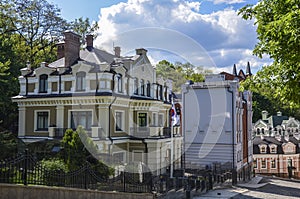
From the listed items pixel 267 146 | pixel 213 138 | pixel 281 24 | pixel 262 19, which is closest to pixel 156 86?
pixel 213 138

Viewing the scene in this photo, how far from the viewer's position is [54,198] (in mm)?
8328

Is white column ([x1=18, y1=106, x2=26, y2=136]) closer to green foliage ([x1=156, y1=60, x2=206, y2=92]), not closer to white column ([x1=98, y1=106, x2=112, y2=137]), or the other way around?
white column ([x1=98, y1=106, x2=112, y2=137])

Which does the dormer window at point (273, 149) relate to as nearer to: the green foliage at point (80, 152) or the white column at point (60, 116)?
the white column at point (60, 116)

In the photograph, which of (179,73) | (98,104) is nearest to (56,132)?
(98,104)

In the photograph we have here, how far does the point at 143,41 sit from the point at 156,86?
7070mm

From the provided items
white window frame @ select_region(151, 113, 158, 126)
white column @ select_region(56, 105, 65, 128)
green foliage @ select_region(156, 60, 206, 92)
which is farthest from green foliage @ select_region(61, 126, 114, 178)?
green foliage @ select_region(156, 60, 206, 92)

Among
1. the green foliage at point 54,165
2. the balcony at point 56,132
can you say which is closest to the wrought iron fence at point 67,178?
the green foliage at point 54,165

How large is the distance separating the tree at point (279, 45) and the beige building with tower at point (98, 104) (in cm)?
1106

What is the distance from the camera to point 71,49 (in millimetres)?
21484

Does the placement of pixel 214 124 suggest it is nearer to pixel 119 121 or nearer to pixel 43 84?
pixel 119 121

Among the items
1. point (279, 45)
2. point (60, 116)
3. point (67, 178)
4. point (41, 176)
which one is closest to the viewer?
point (279, 45)

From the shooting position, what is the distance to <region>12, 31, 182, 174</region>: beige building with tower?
19.2 m

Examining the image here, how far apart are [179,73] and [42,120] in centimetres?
2324

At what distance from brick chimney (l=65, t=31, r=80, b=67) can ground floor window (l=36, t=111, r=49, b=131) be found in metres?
3.57
